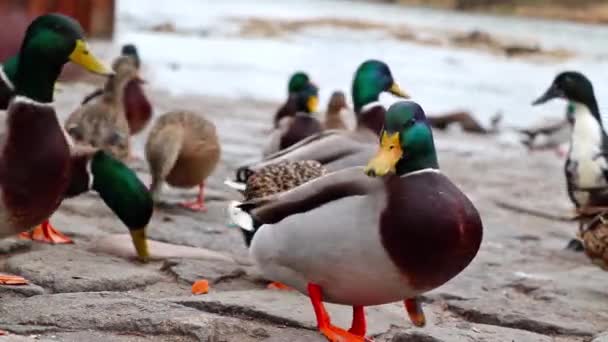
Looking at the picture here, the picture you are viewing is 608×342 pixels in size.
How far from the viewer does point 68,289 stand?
316 centimetres

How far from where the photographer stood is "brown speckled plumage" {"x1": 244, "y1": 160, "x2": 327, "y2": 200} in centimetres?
357

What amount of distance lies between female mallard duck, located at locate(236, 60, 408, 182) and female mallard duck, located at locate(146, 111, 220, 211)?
0.54 m

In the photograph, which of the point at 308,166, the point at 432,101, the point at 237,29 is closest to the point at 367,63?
the point at 308,166

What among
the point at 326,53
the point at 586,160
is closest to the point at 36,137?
the point at 586,160

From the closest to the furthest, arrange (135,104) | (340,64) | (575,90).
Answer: (575,90), (135,104), (340,64)

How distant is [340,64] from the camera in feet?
60.4

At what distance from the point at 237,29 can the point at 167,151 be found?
24.5 meters

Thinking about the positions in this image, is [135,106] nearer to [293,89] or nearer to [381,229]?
[293,89]

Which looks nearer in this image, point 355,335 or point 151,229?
point 355,335

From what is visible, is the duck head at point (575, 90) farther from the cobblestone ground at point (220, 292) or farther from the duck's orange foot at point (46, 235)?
the duck's orange foot at point (46, 235)

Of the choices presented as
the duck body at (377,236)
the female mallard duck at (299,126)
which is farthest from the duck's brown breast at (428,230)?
the female mallard duck at (299,126)

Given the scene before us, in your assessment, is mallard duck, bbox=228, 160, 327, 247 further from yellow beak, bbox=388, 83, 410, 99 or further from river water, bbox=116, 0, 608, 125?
yellow beak, bbox=388, 83, 410, 99

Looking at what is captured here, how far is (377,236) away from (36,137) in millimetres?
1112

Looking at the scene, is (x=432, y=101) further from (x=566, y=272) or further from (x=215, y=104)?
(x=566, y=272)
